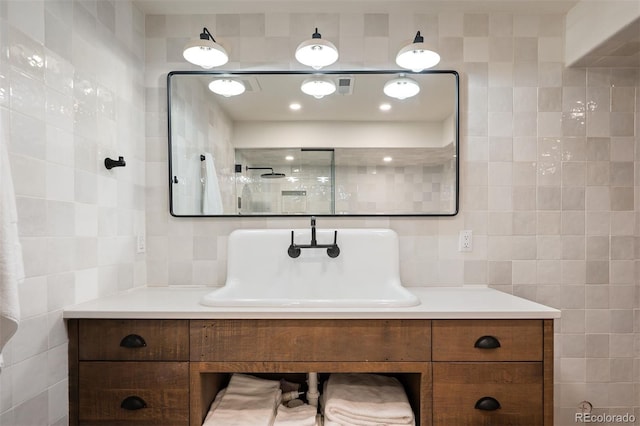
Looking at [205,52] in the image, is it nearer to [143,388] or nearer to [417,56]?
[417,56]

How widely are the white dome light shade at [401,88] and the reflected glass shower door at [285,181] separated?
447 millimetres

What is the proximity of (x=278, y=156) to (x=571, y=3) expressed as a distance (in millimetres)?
1656

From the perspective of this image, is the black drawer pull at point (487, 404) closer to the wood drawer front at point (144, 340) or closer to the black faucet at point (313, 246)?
the black faucet at point (313, 246)

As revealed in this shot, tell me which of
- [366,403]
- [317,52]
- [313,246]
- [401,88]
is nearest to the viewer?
[366,403]

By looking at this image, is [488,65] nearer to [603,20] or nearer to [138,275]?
[603,20]

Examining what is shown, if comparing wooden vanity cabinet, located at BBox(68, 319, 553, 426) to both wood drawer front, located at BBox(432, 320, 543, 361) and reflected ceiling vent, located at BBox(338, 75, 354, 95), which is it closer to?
wood drawer front, located at BBox(432, 320, 543, 361)

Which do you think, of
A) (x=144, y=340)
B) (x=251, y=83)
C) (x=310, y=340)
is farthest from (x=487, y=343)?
(x=251, y=83)

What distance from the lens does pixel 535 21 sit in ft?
5.94

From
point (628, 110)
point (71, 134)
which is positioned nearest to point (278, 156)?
point (71, 134)

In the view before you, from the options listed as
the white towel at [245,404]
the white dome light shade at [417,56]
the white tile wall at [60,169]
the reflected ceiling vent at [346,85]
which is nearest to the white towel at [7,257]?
the white tile wall at [60,169]

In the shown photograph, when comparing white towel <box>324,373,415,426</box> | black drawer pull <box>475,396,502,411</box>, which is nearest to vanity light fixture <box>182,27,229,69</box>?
white towel <box>324,373,415,426</box>

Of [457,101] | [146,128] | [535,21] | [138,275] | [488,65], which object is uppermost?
[535,21]

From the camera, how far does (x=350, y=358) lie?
1.26 meters

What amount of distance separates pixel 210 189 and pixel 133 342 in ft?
2.71
